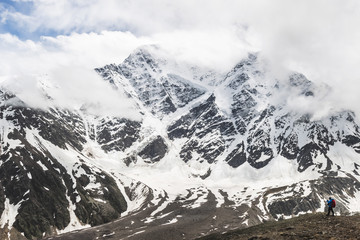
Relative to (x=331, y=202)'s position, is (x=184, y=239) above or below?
below

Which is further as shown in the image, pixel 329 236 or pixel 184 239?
pixel 184 239

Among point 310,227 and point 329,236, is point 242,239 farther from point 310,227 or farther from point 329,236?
point 329,236

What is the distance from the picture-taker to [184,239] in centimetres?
19700

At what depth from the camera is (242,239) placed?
56312 mm

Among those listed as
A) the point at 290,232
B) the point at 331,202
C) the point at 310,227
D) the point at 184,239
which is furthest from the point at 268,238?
the point at 184,239

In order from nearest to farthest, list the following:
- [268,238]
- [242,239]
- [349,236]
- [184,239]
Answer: [349,236] → [268,238] → [242,239] → [184,239]

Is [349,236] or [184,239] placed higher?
[349,236]

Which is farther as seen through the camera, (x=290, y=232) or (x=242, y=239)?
(x=242, y=239)

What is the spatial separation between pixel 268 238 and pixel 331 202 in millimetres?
15394

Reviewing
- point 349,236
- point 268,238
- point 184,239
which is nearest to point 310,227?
point 268,238

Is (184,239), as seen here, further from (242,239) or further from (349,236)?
(349,236)

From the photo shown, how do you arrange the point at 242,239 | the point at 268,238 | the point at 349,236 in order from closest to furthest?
1. the point at 349,236
2. the point at 268,238
3. the point at 242,239

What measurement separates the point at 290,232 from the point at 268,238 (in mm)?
3400

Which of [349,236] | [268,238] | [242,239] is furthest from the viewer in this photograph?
[242,239]
